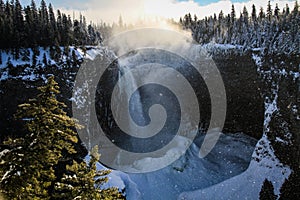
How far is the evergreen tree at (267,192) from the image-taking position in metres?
33.6

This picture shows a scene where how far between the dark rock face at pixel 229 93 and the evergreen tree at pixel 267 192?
1002 centimetres

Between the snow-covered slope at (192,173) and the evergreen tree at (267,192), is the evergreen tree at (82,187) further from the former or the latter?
the evergreen tree at (267,192)

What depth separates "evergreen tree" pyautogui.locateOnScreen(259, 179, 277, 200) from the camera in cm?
3359

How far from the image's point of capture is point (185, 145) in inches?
1603

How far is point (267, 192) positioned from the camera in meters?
33.9

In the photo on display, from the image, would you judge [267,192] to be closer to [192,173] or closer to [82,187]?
[192,173]

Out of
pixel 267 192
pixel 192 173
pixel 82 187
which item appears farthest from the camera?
pixel 192 173

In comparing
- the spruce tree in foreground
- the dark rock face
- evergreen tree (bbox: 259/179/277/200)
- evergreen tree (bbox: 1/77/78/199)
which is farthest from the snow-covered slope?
evergreen tree (bbox: 1/77/78/199)

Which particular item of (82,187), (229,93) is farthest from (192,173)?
(82,187)

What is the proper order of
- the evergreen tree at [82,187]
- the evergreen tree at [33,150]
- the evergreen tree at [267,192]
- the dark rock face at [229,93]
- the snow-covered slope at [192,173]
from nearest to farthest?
the evergreen tree at [33,150] < the evergreen tree at [82,187] < the snow-covered slope at [192,173] < the dark rock face at [229,93] < the evergreen tree at [267,192]

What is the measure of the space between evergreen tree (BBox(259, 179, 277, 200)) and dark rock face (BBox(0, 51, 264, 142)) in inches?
394

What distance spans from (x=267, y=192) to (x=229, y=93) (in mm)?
21616

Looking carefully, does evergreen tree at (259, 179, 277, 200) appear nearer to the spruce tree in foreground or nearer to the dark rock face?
the dark rock face

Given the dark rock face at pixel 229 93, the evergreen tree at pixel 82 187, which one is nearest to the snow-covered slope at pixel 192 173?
the dark rock face at pixel 229 93
